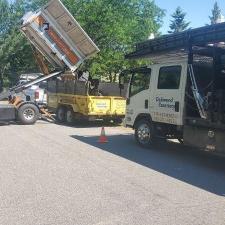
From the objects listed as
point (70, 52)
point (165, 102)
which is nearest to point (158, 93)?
point (165, 102)

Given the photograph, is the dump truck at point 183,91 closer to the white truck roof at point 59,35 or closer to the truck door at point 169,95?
the truck door at point 169,95

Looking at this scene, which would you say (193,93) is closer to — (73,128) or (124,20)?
(73,128)

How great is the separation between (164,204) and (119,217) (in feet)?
3.15

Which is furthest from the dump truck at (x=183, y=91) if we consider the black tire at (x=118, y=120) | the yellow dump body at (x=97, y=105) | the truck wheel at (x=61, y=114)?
the truck wheel at (x=61, y=114)

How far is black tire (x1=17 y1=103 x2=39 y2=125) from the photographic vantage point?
698 inches

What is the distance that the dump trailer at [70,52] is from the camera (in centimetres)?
1758

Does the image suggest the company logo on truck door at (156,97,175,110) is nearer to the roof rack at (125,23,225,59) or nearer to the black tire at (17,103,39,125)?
the roof rack at (125,23,225,59)

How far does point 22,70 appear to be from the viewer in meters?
45.4

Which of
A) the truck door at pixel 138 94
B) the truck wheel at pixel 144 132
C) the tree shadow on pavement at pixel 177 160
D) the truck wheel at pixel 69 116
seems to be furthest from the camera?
the truck wheel at pixel 69 116

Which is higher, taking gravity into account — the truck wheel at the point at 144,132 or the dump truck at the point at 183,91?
the dump truck at the point at 183,91

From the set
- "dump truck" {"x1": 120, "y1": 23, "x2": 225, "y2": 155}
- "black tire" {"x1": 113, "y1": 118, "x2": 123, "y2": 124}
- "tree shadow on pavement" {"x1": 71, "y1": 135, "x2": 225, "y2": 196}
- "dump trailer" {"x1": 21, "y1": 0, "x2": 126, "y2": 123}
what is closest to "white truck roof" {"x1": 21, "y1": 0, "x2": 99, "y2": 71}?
"dump trailer" {"x1": 21, "y1": 0, "x2": 126, "y2": 123}

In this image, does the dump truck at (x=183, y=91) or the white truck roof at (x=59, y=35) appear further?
the white truck roof at (x=59, y=35)

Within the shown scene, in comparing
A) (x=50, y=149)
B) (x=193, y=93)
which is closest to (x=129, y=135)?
(x=50, y=149)

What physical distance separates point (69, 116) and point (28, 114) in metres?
1.64
